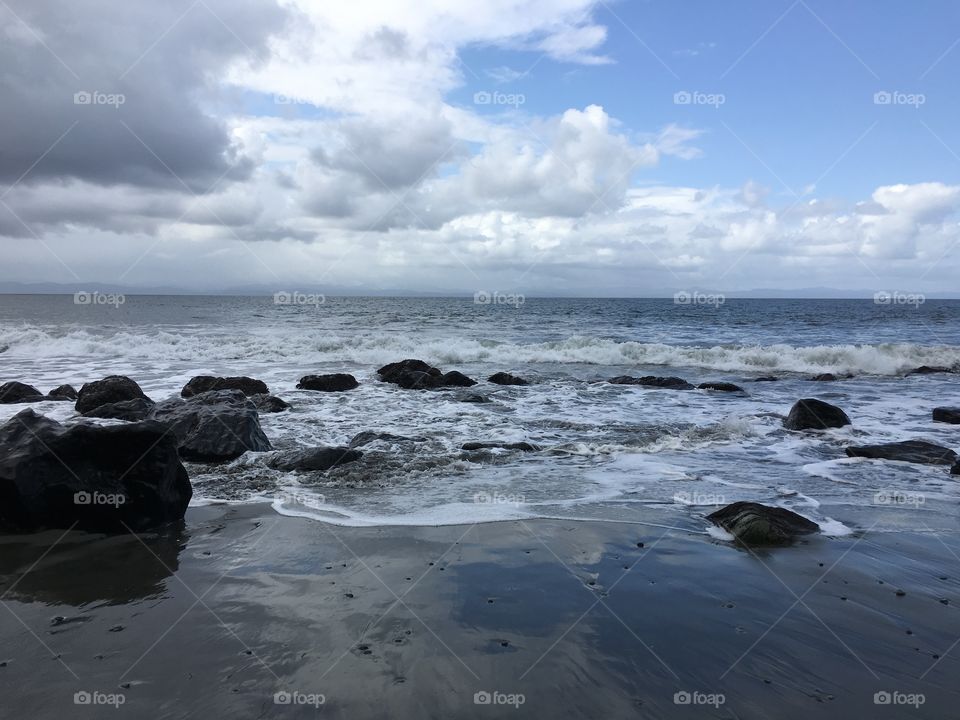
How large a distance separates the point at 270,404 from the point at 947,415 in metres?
14.8

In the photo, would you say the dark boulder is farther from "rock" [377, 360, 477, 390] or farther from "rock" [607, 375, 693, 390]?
"rock" [377, 360, 477, 390]

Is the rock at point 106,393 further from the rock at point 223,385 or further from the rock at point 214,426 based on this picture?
the rock at point 214,426

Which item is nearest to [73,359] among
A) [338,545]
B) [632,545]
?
[338,545]

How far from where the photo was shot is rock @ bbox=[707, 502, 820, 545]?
5762mm

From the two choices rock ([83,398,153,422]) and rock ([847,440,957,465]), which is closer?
rock ([847,440,957,465])

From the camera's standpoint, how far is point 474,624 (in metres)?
4.16

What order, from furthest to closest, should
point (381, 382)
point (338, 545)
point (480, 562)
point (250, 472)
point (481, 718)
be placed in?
point (381, 382) → point (250, 472) → point (338, 545) → point (480, 562) → point (481, 718)

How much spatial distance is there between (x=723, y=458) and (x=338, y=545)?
650 centimetres

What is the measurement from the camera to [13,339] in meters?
29.5

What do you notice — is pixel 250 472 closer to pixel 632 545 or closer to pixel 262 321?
pixel 632 545

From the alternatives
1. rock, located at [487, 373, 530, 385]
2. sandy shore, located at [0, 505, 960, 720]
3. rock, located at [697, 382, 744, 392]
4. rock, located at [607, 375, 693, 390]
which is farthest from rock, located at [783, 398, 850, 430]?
rock, located at [487, 373, 530, 385]

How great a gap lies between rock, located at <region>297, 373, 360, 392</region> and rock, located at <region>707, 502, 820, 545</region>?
38.0 feet

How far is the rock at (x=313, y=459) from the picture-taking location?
Answer: 27.3 feet

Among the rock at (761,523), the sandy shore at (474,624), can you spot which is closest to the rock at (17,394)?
the sandy shore at (474,624)
